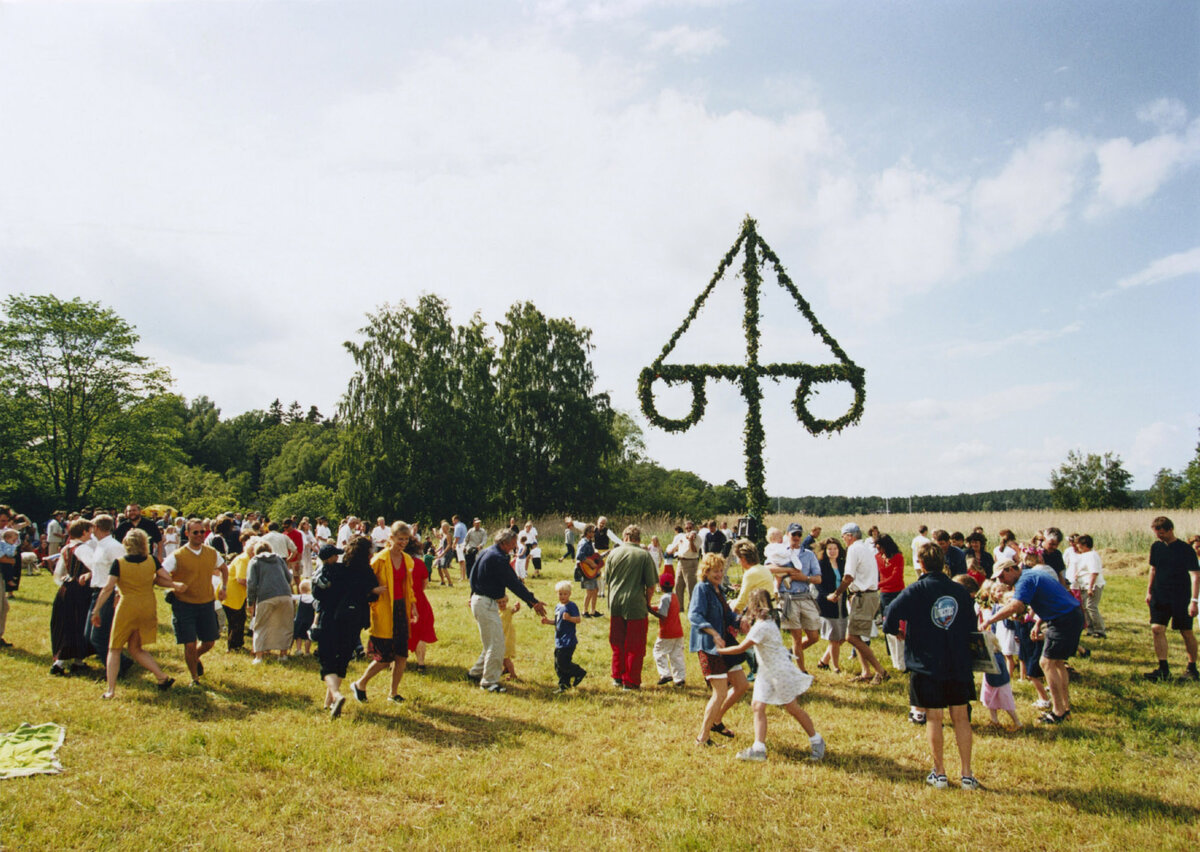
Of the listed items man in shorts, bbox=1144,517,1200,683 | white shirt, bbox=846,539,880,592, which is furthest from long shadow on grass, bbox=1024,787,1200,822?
man in shorts, bbox=1144,517,1200,683

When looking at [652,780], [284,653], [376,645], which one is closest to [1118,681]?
[652,780]

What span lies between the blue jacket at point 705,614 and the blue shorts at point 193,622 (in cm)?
556

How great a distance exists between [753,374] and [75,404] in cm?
3757

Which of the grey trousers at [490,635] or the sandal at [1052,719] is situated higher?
the grey trousers at [490,635]

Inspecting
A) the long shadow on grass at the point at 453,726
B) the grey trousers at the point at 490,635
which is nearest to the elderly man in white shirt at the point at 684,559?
the grey trousers at the point at 490,635

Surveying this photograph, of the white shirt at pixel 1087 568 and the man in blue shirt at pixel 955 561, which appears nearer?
the man in blue shirt at pixel 955 561

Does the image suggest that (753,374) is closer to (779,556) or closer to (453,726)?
(779,556)

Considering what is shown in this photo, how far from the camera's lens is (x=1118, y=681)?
8.43 metres

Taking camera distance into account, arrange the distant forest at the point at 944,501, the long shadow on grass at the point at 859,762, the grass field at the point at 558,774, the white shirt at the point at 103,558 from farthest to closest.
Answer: the distant forest at the point at 944,501, the white shirt at the point at 103,558, the long shadow on grass at the point at 859,762, the grass field at the point at 558,774

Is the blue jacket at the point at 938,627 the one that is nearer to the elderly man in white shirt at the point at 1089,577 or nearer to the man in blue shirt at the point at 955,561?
the man in blue shirt at the point at 955,561

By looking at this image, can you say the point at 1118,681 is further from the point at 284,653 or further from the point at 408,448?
the point at 408,448

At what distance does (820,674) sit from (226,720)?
23.4 ft

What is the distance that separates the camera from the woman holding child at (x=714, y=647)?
6.33 meters

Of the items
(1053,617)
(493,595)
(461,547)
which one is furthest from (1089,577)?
(461,547)
